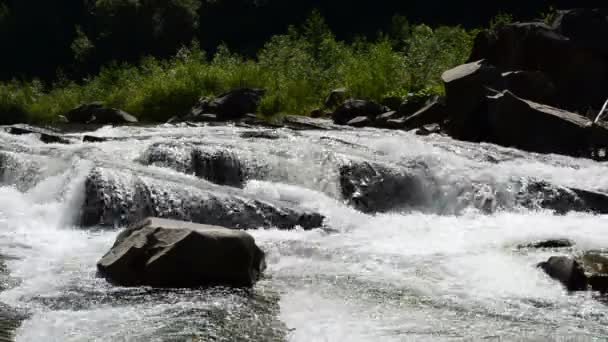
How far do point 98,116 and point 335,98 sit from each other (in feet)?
22.4

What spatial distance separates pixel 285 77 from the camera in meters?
23.3

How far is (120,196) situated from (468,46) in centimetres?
1562

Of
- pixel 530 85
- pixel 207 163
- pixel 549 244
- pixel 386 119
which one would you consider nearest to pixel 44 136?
pixel 207 163

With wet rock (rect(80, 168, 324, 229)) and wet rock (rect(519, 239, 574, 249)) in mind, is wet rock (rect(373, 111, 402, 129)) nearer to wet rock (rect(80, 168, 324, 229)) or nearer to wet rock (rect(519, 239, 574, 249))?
wet rock (rect(80, 168, 324, 229))

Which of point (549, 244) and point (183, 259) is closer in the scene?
point (183, 259)

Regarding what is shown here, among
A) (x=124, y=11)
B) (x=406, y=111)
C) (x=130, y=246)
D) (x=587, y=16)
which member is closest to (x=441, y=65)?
(x=406, y=111)

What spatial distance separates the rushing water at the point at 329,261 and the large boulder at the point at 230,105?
633 centimetres

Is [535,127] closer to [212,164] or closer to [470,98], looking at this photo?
[470,98]

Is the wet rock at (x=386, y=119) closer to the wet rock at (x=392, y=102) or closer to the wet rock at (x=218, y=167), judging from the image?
the wet rock at (x=392, y=102)

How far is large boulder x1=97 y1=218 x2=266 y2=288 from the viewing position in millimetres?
6875

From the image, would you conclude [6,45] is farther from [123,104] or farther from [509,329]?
[509,329]

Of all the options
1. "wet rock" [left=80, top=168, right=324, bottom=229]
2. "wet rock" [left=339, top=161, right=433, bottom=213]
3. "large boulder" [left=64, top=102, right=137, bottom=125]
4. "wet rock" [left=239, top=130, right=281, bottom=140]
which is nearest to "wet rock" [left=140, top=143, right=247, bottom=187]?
"wet rock" [left=339, top=161, right=433, bottom=213]

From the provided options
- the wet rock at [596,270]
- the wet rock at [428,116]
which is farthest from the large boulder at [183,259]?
the wet rock at [428,116]

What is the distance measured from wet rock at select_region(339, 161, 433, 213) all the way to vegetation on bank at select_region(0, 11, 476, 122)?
8099 mm
